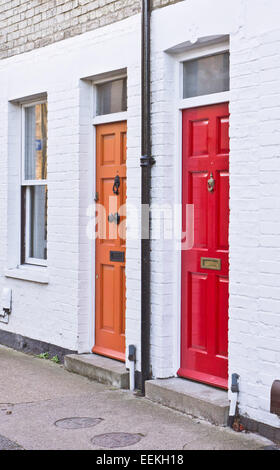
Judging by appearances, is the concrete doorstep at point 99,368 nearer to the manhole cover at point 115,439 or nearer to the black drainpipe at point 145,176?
the black drainpipe at point 145,176

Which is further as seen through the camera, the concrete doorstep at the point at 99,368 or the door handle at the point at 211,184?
the concrete doorstep at the point at 99,368

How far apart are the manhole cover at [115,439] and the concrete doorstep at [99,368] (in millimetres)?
1315

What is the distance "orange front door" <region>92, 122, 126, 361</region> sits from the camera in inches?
291

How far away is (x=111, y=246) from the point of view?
7.54 m

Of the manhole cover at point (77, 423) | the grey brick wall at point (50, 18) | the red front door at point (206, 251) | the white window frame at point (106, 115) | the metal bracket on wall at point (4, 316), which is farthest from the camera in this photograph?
the metal bracket on wall at point (4, 316)

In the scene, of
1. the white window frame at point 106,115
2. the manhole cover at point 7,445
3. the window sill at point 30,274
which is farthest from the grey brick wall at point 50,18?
the manhole cover at point 7,445

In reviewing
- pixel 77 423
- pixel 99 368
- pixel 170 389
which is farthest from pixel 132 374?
pixel 77 423

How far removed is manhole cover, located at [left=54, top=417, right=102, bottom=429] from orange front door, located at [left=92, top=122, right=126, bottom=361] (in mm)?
1374

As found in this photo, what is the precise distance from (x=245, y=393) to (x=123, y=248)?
2.26m

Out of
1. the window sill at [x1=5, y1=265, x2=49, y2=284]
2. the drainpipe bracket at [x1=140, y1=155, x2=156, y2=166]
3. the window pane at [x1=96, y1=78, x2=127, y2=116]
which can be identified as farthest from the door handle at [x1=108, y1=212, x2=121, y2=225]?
the window sill at [x1=5, y1=265, x2=49, y2=284]

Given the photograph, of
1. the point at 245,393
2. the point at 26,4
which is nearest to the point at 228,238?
the point at 245,393

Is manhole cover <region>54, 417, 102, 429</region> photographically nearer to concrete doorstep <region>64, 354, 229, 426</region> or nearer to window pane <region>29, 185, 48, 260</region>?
concrete doorstep <region>64, 354, 229, 426</region>

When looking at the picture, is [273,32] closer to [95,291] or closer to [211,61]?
[211,61]

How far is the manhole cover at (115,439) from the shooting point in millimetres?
5336
